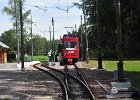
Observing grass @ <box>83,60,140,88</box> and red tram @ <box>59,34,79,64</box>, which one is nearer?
grass @ <box>83,60,140,88</box>

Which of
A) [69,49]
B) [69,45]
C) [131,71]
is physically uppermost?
[69,45]

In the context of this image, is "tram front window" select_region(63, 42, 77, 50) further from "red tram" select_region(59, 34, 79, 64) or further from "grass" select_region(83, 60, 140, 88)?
"grass" select_region(83, 60, 140, 88)

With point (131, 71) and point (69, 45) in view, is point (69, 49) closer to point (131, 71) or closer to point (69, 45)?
point (69, 45)

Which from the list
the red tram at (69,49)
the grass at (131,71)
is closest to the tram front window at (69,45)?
the red tram at (69,49)

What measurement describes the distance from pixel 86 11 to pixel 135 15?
411 inches

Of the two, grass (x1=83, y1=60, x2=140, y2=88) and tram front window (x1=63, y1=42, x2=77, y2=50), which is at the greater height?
tram front window (x1=63, y1=42, x2=77, y2=50)

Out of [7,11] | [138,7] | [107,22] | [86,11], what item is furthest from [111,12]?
[7,11]

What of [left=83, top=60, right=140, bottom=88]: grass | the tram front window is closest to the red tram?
the tram front window

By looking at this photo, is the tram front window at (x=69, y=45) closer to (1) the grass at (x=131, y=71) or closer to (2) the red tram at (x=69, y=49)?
(2) the red tram at (x=69, y=49)

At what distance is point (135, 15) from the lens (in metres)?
34.4

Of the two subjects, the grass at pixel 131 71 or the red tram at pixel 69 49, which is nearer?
the grass at pixel 131 71

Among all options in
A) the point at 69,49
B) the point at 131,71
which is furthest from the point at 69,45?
the point at 131,71

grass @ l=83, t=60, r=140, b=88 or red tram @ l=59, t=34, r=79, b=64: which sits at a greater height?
red tram @ l=59, t=34, r=79, b=64

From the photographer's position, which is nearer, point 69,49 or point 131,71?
point 131,71
